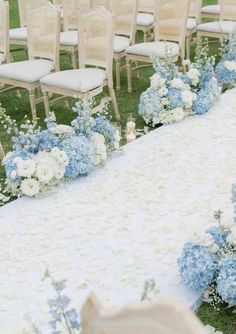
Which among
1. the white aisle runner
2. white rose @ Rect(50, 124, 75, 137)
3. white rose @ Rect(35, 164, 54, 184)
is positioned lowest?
the white aisle runner

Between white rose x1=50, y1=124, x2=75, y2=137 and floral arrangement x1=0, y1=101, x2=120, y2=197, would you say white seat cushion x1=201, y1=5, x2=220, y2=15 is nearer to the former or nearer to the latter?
floral arrangement x1=0, y1=101, x2=120, y2=197

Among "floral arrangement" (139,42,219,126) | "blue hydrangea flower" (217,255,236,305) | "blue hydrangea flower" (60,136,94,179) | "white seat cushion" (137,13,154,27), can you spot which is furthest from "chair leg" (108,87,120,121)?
"blue hydrangea flower" (217,255,236,305)

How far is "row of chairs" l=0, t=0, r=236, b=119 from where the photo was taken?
18.0 feet

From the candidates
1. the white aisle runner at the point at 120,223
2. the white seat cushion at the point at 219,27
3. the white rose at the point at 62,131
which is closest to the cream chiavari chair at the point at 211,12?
the white seat cushion at the point at 219,27

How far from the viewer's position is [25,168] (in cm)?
423

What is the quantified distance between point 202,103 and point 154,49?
0.91 meters

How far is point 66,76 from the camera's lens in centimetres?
552

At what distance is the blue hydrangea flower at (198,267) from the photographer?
10.3 ft

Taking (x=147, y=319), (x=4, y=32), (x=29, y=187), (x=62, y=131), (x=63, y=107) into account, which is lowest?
(x=63, y=107)

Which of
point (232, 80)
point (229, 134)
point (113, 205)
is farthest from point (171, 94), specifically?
point (113, 205)

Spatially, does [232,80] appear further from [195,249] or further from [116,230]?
[195,249]

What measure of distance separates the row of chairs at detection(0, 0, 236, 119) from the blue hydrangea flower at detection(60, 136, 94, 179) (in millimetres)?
944

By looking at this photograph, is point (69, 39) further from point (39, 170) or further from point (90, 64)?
point (39, 170)

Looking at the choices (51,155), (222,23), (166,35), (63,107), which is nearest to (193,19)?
(222,23)
